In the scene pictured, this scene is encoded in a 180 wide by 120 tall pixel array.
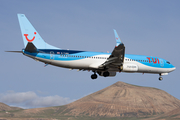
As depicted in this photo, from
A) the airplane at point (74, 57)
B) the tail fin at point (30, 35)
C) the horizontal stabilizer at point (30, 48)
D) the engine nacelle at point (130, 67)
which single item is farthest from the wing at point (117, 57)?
the horizontal stabilizer at point (30, 48)

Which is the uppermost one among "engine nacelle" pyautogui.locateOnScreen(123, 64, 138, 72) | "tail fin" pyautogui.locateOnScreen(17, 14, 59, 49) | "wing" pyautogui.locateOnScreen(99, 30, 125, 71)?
"tail fin" pyautogui.locateOnScreen(17, 14, 59, 49)

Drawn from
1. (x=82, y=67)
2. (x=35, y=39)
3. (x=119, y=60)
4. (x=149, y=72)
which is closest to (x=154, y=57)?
(x=149, y=72)

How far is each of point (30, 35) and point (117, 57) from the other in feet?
49.8

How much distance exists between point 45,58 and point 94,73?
12.3 metres

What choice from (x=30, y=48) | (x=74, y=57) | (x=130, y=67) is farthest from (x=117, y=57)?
(x=30, y=48)

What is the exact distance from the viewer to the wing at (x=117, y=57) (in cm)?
4084

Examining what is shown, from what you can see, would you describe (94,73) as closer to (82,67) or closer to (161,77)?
(82,67)

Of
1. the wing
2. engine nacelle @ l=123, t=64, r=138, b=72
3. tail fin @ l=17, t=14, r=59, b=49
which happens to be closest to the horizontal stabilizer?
tail fin @ l=17, t=14, r=59, b=49

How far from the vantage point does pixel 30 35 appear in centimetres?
4581

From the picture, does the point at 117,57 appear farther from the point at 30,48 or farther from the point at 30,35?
the point at 30,35

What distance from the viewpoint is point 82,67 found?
47438 millimetres

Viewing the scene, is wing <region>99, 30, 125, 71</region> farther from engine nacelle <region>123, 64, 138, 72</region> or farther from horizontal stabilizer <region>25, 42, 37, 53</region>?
horizontal stabilizer <region>25, 42, 37, 53</region>

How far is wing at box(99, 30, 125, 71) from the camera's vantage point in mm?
40844

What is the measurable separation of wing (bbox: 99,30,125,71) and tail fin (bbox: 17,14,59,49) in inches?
395
